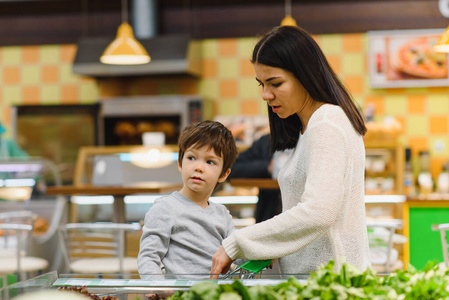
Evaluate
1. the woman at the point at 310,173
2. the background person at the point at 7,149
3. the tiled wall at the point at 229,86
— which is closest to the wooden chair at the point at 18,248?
the background person at the point at 7,149

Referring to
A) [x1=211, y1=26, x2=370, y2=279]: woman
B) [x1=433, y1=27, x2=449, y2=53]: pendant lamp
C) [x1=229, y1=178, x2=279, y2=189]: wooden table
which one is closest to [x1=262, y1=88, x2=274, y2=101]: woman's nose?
[x1=211, y1=26, x2=370, y2=279]: woman

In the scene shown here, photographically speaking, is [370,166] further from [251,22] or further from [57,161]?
[57,161]

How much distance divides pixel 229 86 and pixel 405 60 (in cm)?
192

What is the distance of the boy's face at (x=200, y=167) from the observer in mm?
1765

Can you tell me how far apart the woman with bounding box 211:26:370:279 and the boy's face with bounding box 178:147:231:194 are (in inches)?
10.0

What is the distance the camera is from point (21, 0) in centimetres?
677

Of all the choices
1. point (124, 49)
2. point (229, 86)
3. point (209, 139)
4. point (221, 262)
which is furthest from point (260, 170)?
point (229, 86)

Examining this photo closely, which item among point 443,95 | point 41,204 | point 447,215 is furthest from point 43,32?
point 447,215

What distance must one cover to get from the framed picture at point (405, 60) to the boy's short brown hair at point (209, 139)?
4.93 meters

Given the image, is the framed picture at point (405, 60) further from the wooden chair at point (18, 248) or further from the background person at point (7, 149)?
the wooden chair at point (18, 248)

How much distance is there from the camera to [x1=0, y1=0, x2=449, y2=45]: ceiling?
654cm

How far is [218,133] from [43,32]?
6.08 metres

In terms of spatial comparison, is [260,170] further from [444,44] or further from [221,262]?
[221,262]

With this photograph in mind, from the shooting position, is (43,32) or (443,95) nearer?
(443,95)
